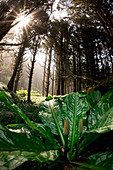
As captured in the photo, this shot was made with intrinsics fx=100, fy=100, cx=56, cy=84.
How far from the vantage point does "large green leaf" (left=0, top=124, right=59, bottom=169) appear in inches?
13.7

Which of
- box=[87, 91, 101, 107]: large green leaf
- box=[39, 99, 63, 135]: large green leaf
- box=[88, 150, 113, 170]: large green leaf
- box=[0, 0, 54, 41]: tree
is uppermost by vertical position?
box=[0, 0, 54, 41]: tree

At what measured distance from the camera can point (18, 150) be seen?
400 mm

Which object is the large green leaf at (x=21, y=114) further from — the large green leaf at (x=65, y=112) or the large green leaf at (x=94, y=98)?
the large green leaf at (x=94, y=98)

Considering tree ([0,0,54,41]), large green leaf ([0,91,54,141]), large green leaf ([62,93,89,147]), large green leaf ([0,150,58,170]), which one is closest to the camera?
large green leaf ([0,150,58,170])

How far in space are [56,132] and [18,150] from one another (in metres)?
0.30

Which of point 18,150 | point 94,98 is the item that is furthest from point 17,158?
point 94,98

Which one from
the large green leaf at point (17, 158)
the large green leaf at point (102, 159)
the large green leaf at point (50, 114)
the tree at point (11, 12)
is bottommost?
the large green leaf at point (102, 159)

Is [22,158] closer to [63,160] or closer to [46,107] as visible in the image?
[63,160]

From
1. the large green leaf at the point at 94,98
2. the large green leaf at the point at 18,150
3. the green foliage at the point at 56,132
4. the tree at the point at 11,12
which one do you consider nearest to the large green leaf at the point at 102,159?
the green foliage at the point at 56,132

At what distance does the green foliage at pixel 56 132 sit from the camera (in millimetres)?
390

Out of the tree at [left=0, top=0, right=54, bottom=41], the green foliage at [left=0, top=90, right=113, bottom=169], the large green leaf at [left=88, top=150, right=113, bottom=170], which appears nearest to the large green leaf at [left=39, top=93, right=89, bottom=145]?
the green foliage at [left=0, top=90, right=113, bottom=169]

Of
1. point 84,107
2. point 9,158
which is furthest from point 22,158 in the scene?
point 84,107

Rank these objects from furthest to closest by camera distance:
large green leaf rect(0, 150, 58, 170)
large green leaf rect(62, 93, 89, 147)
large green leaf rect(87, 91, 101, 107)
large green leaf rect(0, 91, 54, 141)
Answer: large green leaf rect(87, 91, 101, 107), large green leaf rect(62, 93, 89, 147), large green leaf rect(0, 91, 54, 141), large green leaf rect(0, 150, 58, 170)

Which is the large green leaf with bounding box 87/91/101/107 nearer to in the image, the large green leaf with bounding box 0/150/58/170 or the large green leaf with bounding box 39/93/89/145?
the large green leaf with bounding box 39/93/89/145
